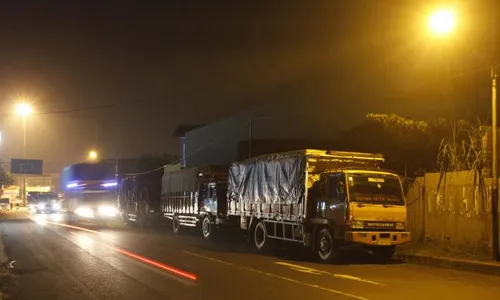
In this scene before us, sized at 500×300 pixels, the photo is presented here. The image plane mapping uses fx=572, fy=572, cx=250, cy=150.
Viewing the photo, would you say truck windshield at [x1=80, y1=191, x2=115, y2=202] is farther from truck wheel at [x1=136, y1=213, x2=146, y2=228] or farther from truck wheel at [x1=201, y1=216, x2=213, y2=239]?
truck wheel at [x1=201, y1=216, x2=213, y2=239]

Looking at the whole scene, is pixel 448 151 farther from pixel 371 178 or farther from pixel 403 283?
pixel 403 283

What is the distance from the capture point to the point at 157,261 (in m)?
15.8

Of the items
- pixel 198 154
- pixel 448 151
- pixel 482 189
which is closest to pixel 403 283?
pixel 482 189

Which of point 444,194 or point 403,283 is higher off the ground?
point 444,194

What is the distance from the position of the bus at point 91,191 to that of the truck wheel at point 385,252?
2983cm

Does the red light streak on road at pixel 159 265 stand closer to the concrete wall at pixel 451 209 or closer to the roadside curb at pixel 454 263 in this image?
the roadside curb at pixel 454 263

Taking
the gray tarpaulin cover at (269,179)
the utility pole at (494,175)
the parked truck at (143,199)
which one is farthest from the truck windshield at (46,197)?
the utility pole at (494,175)

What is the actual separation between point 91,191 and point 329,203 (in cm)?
3888

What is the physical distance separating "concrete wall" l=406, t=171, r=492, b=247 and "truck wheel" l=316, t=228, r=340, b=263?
15.0 ft

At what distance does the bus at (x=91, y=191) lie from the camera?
47722 mm

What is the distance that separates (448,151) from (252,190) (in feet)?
23.7

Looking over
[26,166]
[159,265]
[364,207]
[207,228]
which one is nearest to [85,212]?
[26,166]

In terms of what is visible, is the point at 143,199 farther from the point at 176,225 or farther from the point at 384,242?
the point at 384,242

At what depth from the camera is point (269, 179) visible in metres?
20.2
